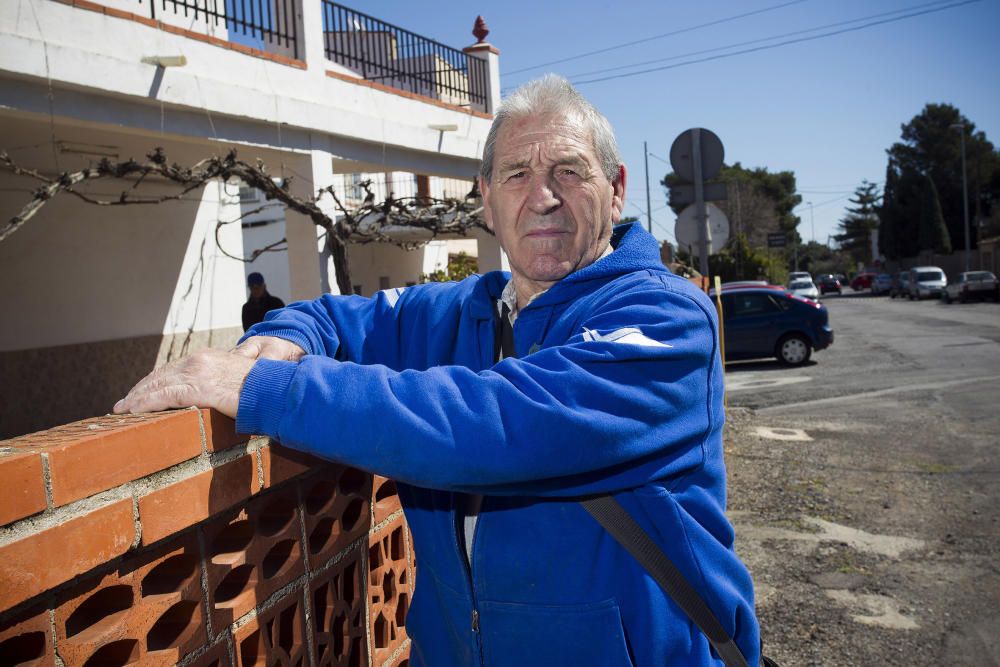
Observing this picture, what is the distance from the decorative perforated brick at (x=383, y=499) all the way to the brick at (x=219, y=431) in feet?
2.27

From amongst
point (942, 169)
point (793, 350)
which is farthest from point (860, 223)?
point (793, 350)

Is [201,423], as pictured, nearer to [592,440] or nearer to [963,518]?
[592,440]

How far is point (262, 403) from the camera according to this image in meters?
1.42

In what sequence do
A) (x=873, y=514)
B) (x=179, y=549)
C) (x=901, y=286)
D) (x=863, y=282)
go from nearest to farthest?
(x=179, y=549)
(x=873, y=514)
(x=901, y=286)
(x=863, y=282)

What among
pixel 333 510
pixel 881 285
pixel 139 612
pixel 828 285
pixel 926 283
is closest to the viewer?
pixel 139 612

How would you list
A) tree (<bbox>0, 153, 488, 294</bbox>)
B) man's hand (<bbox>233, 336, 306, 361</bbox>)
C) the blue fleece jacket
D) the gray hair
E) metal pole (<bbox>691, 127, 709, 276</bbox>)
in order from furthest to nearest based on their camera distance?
metal pole (<bbox>691, 127, 709, 276</bbox>)
tree (<bbox>0, 153, 488, 294</bbox>)
the gray hair
man's hand (<bbox>233, 336, 306, 361</bbox>)
the blue fleece jacket

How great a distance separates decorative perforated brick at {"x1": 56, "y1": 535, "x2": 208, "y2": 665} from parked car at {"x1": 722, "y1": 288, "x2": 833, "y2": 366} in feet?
50.2

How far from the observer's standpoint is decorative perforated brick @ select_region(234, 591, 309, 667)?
5.13ft

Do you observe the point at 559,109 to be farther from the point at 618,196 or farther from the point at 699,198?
the point at 699,198

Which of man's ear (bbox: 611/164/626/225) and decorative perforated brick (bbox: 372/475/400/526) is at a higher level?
man's ear (bbox: 611/164/626/225)

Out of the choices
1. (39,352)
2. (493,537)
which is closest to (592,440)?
(493,537)

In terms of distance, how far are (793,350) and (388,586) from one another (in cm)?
1498

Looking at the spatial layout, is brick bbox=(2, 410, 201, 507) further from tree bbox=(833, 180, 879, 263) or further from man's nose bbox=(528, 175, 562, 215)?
tree bbox=(833, 180, 879, 263)

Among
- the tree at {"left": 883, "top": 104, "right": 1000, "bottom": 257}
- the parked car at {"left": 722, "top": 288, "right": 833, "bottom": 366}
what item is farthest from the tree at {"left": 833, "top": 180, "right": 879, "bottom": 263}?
the parked car at {"left": 722, "top": 288, "right": 833, "bottom": 366}
